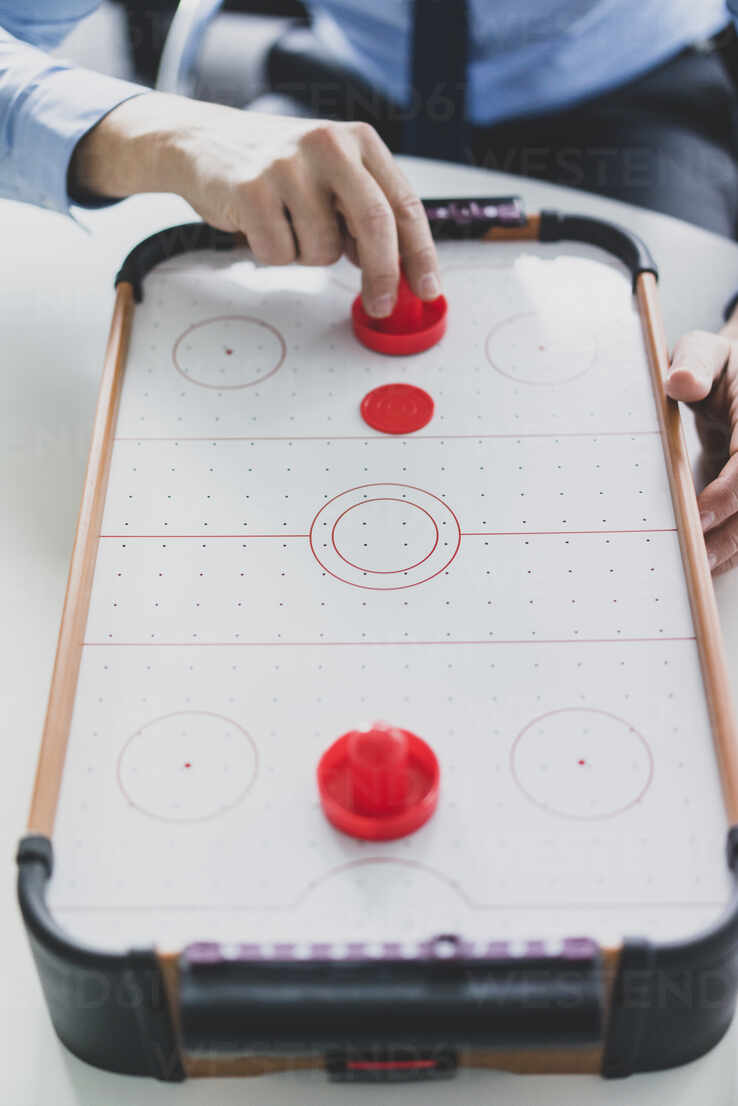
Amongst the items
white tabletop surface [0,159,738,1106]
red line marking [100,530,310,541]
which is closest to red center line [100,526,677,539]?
red line marking [100,530,310,541]

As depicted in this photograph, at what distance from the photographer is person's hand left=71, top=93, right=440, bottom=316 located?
0.96 meters

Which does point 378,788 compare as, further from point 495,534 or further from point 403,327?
point 403,327

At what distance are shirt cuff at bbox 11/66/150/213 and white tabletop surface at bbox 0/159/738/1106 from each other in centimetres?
9

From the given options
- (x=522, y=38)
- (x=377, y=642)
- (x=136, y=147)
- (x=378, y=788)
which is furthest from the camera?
(x=522, y=38)

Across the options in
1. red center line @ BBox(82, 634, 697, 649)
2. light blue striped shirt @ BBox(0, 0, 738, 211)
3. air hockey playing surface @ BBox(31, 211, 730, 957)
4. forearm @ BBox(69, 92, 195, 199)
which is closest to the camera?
air hockey playing surface @ BBox(31, 211, 730, 957)

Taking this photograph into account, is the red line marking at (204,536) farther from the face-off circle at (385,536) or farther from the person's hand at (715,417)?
the person's hand at (715,417)

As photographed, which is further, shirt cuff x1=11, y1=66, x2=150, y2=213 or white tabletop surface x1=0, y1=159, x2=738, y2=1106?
shirt cuff x1=11, y1=66, x2=150, y2=213

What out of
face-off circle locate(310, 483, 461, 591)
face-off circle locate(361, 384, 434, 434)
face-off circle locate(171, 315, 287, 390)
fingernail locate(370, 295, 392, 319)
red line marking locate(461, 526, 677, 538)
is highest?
fingernail locate(370, 295, 392, 319)

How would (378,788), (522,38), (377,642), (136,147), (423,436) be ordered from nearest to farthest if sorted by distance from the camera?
(378,788) < (377,642) < (423,436) < (136,147) < (522,38)

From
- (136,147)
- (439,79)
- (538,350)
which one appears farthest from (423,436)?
(439,79)

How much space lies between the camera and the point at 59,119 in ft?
3.57

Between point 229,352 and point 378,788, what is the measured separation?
1.50ft

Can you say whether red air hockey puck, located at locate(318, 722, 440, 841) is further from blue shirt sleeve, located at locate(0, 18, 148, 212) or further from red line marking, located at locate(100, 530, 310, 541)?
blue shirt sleeve, located at locate(0, 18, 148, 212)

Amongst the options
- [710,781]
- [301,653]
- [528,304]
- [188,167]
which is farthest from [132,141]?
[710,781]
